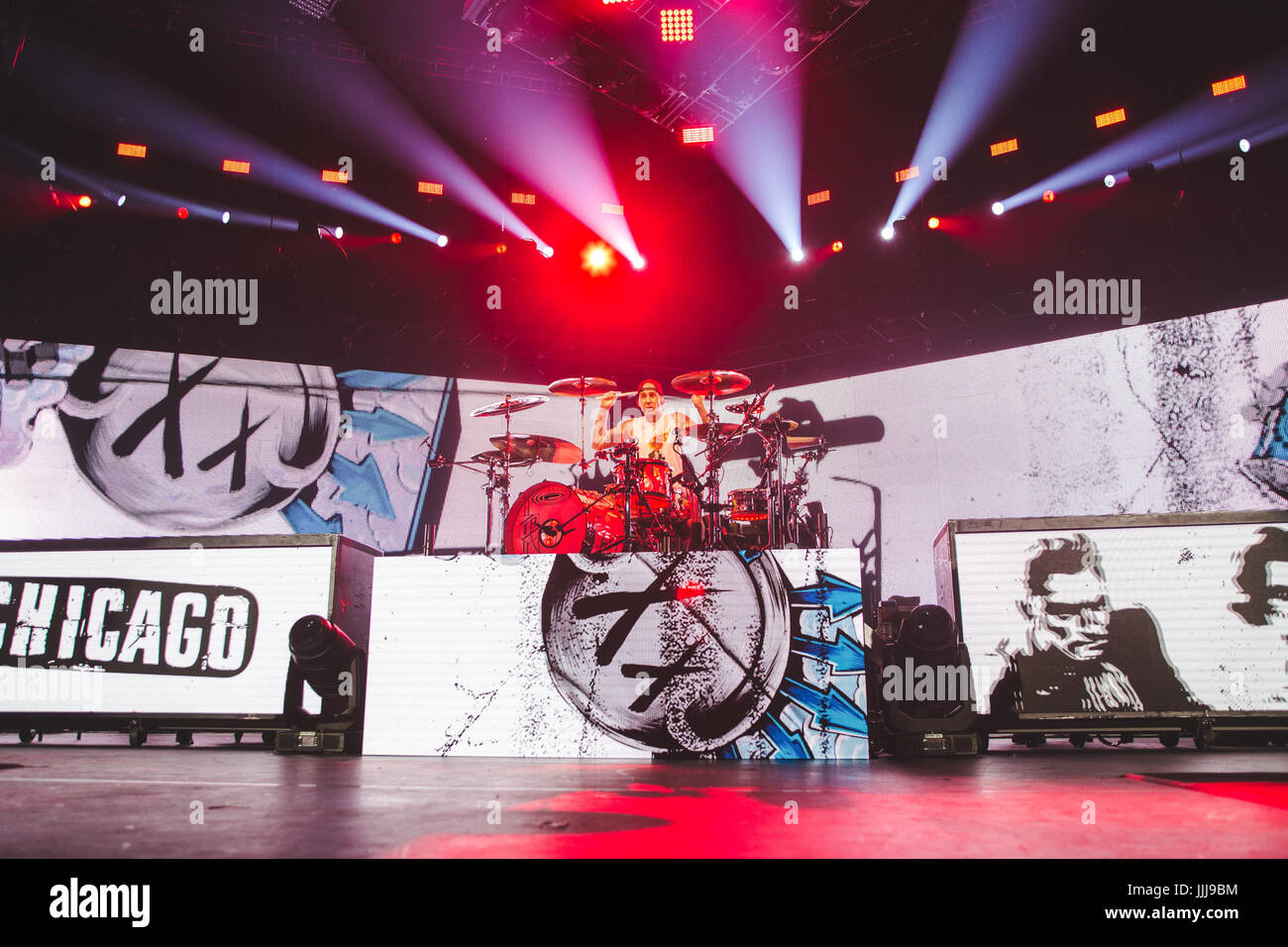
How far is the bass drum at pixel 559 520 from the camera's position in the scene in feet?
22.4

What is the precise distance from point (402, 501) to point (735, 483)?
423 cm

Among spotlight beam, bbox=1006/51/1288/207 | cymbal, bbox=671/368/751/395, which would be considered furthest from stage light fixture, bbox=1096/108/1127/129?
cymbal, bbox=671/368/751/395

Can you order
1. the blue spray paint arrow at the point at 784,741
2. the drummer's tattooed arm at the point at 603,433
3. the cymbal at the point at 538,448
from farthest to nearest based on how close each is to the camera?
the drummer's tattooed arm at the point at 603,433
the cymbal at the point at 538,448
the blue spray paint arrow at the point at 784,741

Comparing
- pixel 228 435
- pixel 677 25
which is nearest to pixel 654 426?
pixel 677 25

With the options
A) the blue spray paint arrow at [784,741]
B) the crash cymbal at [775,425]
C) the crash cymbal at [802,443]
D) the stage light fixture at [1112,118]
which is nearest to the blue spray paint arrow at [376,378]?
the crash cymbal at [802,443]

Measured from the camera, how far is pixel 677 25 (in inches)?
273

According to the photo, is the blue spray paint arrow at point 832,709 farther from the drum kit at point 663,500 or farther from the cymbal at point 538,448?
the cymbal at point 538,448

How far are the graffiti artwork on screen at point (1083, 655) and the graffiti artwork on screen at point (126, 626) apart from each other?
16.8 feet

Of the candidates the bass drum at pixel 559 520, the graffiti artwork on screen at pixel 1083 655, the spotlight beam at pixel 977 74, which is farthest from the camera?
the spotlight beam at pixel 977 74

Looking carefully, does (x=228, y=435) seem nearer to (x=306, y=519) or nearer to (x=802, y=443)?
(x=306, y=519)

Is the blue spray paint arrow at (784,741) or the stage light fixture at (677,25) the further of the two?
the stage light fixture at (677,25)
